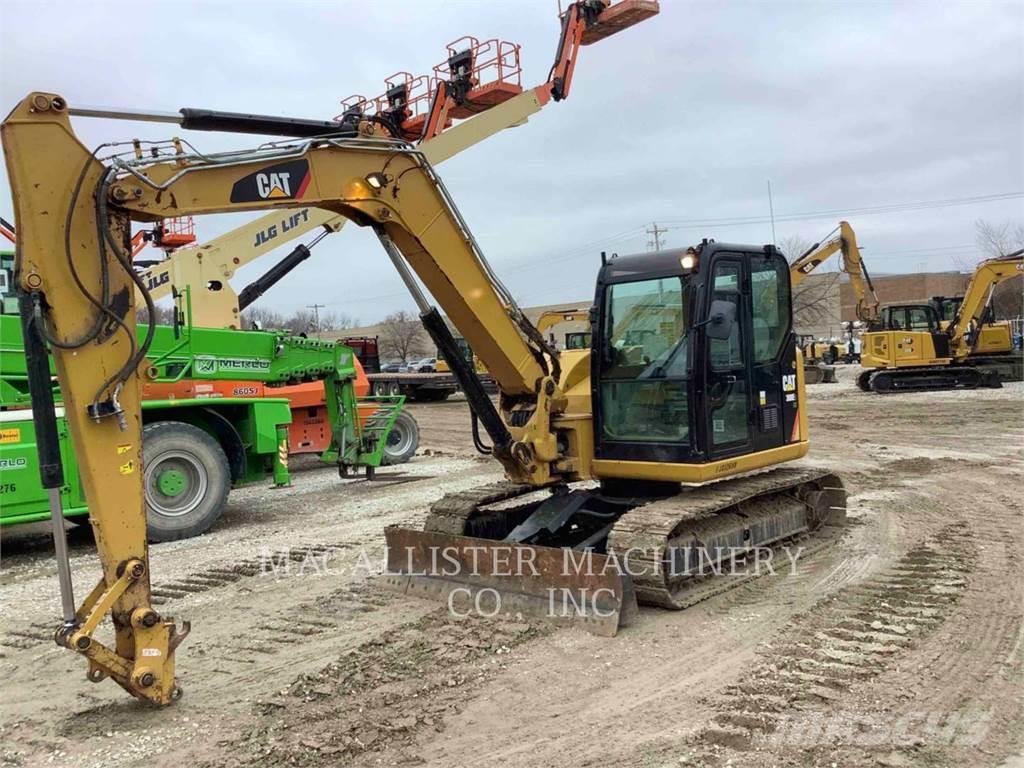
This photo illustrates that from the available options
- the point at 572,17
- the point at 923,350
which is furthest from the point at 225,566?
the point at 923,350

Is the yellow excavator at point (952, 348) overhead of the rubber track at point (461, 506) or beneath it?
overhead

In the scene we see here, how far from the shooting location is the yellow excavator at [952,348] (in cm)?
2188

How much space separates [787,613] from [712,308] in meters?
2.06

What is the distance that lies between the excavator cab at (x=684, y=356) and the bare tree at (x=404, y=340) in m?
64.6

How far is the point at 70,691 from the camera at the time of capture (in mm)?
4566

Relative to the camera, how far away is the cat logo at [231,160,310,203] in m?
4.66

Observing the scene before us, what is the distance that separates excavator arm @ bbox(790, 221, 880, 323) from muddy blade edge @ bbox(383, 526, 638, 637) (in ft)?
56.7

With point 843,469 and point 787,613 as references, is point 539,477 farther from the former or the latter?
point 843,469

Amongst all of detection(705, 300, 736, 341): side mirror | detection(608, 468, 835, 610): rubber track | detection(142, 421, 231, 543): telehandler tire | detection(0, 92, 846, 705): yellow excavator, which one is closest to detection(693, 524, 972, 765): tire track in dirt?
detection(608, 468, 835, 610): rubber track

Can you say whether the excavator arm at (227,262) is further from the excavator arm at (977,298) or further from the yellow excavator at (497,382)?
the excavator arm at (977,298)

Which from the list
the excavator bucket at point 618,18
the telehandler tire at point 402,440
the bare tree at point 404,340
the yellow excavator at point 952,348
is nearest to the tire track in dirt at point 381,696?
the telehandler tire at point 402,440

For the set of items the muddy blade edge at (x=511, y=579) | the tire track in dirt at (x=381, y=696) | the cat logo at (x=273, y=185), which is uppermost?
the cat logo at (x=273, y=185)

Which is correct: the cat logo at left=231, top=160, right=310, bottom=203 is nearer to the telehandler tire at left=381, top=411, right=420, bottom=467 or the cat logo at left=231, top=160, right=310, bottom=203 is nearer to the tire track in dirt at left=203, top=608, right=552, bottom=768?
the tire track in dirt at left=203, top=608, right=552, bottom=768

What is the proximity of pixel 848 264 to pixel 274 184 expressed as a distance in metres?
20.7
